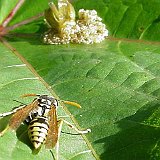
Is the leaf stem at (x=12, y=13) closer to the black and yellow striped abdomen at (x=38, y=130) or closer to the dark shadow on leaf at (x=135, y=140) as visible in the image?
the black and yellow striped abdomen at (x=38, y=130)

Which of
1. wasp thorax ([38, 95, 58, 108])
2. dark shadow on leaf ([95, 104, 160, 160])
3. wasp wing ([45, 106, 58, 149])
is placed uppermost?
wasp thorax ([38, 95, 58, 108])

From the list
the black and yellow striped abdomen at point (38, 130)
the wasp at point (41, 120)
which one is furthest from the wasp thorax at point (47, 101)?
the black and yellow striped abdomen at point (38, 130)

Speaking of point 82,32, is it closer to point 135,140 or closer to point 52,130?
point 52,130

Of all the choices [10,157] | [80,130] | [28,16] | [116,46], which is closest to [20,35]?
[28,16]

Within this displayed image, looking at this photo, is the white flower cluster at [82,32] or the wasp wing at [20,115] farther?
the white flower cluster at [82,32]

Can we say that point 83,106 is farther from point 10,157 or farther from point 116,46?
point 116,46

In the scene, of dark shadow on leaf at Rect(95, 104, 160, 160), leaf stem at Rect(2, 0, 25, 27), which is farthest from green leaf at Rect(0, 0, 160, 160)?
leaf stem at Rect(2, 0, 25, 27)

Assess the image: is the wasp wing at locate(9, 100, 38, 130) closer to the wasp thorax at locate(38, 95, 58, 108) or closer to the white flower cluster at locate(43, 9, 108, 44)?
the wasp thorax at locate(38, 95, 58, 108)
